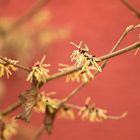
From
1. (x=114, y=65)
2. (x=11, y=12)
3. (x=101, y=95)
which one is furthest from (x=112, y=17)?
(x=11, y=12)

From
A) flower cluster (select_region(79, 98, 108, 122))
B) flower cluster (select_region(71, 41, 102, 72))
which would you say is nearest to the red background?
flower cluster (select_region(79, 98, 108, 122))

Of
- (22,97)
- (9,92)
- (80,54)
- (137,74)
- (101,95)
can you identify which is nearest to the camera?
(80,54)

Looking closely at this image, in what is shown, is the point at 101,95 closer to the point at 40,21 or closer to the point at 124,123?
the point at 124,123

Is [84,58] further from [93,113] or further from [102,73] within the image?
[102,73]

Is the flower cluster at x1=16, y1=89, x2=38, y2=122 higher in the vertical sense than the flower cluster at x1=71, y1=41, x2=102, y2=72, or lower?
higher

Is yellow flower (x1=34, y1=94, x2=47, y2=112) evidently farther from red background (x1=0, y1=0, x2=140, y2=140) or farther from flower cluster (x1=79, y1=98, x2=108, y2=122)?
red background (x1=0, y1=0, x2=140, y2=140)

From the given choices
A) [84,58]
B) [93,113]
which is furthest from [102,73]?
[84,58]

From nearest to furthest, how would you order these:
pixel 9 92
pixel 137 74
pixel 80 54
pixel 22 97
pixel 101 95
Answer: pixel 80 54
pixel 22 97
pixel 137 74
pixel 101 95
pixel 9 92

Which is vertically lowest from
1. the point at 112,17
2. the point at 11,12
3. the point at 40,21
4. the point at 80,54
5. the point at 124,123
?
the point at 80,54
